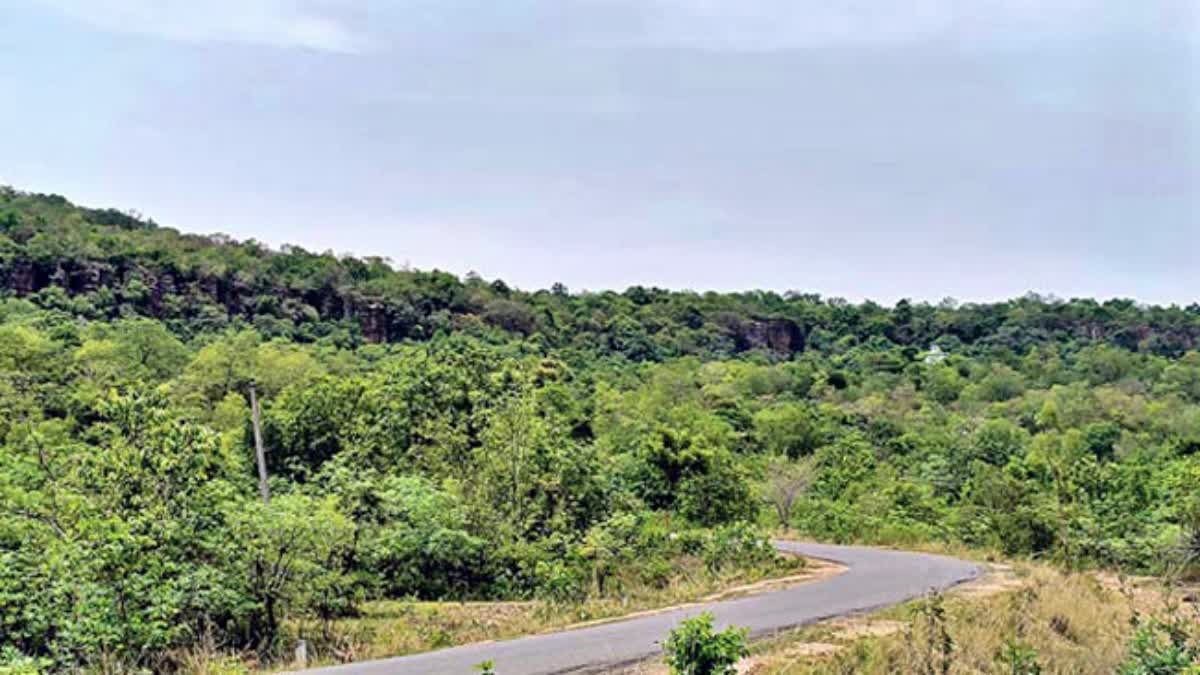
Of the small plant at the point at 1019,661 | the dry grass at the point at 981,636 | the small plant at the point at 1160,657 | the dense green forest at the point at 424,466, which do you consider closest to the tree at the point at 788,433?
the dense green forest at the point at 424,466

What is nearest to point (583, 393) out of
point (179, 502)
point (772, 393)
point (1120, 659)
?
point (772, 393)

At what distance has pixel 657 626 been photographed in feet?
40.6

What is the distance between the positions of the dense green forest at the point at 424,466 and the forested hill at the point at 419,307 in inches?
19.7

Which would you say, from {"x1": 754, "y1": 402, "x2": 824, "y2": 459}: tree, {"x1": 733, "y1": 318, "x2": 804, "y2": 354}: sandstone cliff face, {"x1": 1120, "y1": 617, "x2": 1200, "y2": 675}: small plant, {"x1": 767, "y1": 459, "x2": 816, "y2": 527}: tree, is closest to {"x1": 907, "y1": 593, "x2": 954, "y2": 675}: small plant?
{"x1": 1120, "y1": 617, "x2": 1200, "y2": 675}: small plant

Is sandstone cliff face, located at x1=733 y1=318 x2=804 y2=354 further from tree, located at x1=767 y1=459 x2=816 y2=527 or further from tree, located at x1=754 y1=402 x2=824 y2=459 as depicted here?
tree, located at x1=767 y1=459 x2=816 y2=527

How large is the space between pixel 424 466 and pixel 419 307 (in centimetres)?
6479

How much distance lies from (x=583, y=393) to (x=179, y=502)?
133ft

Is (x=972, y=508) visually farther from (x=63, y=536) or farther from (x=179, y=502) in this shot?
(x=63, y=536)

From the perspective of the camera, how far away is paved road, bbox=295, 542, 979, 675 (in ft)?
33.1

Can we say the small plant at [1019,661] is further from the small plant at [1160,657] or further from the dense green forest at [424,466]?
the dense green forest at [424,466]

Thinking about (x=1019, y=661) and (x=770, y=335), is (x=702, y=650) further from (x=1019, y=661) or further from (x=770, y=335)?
(x=770, y=335)

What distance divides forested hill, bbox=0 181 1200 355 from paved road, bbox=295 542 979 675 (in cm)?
6071

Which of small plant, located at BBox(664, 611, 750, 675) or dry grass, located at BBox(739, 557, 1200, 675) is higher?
small plant, located at BBox(664, 611, 750, 675)

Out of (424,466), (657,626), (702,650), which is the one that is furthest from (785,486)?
(702,650)
